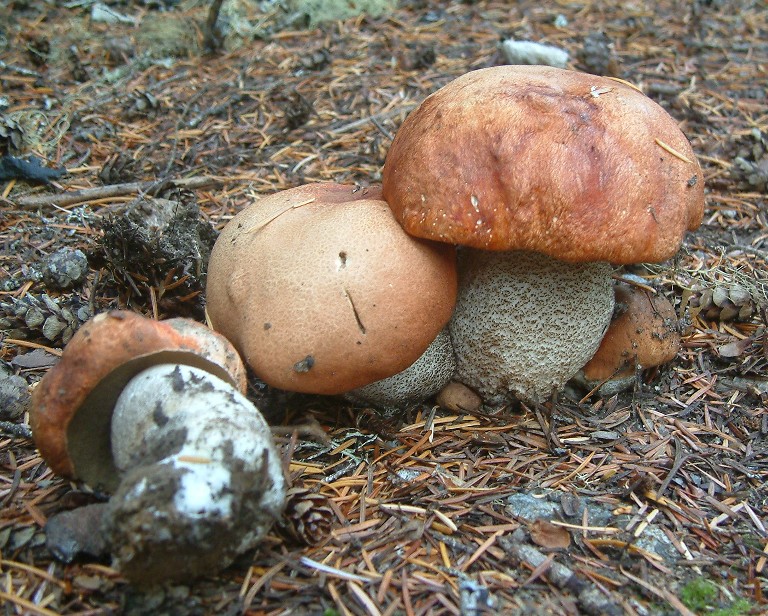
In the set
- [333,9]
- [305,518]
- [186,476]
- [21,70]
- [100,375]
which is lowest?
[305,518]

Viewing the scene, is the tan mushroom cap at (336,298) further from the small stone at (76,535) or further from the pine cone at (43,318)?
the pine cone at (43,318)

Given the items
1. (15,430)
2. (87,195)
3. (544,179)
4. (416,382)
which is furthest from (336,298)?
(87,195)

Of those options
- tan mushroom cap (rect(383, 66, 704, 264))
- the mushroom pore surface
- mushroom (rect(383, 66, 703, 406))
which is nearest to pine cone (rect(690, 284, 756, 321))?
the mushroom pore surface

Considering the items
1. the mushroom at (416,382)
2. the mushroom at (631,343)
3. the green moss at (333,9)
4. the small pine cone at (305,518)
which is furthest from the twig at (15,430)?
the green moss at (333,9)

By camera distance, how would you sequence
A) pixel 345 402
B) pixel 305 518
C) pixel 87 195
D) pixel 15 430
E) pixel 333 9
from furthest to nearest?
pixel 333 9 → pixel 87 195 → pixel 345 402 → pixel 15 430 → pixel 305 518

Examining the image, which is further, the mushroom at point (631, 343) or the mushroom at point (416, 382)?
the mushroom at point (631, 343)

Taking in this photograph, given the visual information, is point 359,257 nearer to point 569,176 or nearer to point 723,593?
point 569,176

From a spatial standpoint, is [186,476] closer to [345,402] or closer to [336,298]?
[336,298]

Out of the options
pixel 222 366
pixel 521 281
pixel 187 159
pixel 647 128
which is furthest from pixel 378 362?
pixel 187 159
